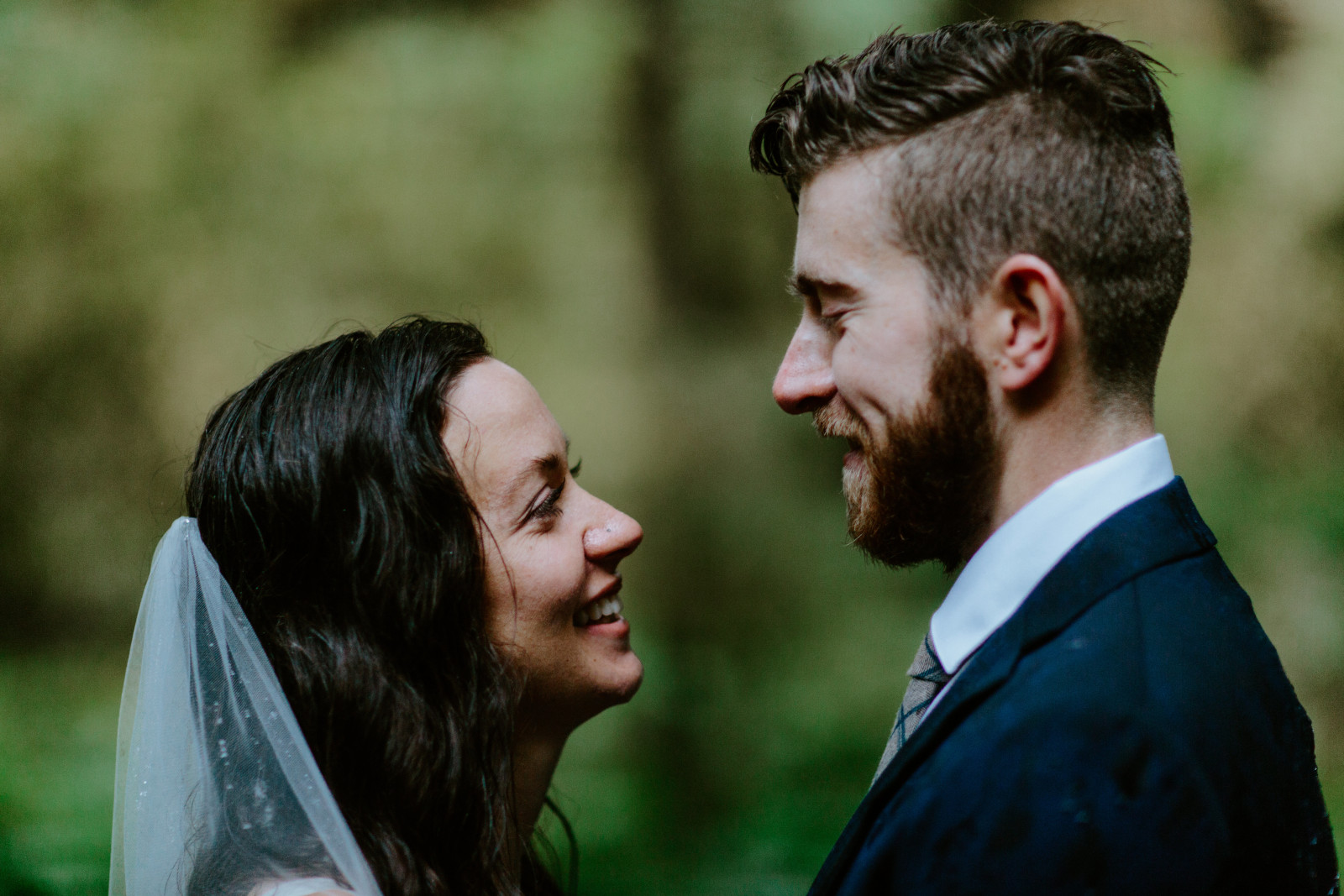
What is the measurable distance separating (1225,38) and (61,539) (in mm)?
2988

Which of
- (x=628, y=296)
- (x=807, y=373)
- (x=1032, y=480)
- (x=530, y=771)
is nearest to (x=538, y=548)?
(x=530, y=771)

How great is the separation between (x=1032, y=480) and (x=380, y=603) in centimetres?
84

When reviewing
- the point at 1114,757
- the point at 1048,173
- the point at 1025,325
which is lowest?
the point at 1114,757

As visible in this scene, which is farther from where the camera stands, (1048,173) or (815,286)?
(815,286)

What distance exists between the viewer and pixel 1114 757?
917 mm

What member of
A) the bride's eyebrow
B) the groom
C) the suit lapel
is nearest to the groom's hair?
the groom

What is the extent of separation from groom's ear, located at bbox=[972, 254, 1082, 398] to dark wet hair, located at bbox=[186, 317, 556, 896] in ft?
2.33

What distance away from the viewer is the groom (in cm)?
93

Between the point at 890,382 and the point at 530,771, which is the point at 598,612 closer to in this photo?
the point at 530,771

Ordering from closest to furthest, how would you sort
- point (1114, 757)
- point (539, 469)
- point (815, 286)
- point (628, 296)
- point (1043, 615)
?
point (1114, 757) < point (1043, 615) < point (815, 286) < point (539, 469) < point (628, 296)

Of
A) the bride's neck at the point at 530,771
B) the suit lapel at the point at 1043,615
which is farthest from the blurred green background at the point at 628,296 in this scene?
the suit lapel at the point at 1043,615

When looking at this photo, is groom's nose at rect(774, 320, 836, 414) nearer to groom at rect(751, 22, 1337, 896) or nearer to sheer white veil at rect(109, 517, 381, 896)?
groom at rect(751, 22, 1337, 896)

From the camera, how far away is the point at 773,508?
2.32 m

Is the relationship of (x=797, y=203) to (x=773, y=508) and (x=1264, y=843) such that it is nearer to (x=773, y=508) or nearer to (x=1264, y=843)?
(x=1264, y=843)
